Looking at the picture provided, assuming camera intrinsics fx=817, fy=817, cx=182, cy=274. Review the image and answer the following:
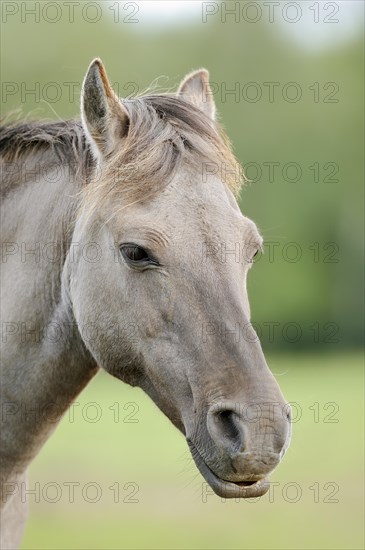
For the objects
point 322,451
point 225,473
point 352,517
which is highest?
point 225,473

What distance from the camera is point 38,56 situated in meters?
31.8

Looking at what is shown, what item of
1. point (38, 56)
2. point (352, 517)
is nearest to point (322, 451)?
point (352, 517)

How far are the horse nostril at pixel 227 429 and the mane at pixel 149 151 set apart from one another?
1.05 meters

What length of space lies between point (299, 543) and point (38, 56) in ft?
84.2

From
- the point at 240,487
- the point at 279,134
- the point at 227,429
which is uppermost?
the point at 227,429

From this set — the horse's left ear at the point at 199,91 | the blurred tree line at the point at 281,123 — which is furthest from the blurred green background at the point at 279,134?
the horse's left ear at the point at 199,91

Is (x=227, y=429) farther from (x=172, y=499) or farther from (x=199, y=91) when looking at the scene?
(x=172, y=499)

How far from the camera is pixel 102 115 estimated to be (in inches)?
152

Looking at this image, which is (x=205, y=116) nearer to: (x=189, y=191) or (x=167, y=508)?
(x=189, y=191)

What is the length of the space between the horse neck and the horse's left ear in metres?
0.88

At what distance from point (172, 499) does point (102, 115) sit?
9559 mm

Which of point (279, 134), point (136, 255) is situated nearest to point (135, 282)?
point (136, 255)

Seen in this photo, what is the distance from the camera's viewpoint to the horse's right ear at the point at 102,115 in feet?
12.4

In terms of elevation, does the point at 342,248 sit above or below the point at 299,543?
below
